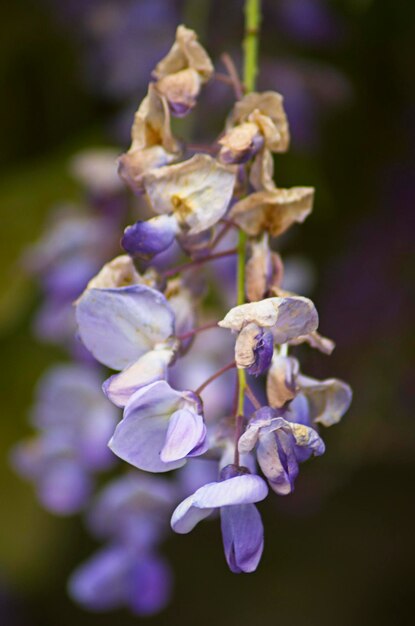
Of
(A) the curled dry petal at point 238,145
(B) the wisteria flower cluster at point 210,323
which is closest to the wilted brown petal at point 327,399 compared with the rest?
(B) the wisteria flower cluster at point 210,323

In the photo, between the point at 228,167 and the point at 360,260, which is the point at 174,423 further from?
the point at 360,260

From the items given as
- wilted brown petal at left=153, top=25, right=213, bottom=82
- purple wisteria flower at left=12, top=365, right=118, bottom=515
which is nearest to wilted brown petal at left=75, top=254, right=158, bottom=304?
wilted brown petal at left=153, top=25, right=213, bottom=82

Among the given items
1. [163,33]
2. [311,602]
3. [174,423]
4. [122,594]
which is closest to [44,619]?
[311,602]

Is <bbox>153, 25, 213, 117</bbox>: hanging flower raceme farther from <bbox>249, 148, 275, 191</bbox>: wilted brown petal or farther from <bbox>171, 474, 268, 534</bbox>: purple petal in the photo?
<bbox>171, 474, 268, 534</bbox>: purple petal

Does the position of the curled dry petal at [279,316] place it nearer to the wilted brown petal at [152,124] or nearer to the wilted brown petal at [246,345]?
the wilted brown petal at [246,345]

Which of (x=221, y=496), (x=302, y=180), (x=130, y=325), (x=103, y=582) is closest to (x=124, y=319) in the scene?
(x=130, y=325)

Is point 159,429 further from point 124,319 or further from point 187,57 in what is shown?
point 187,57
